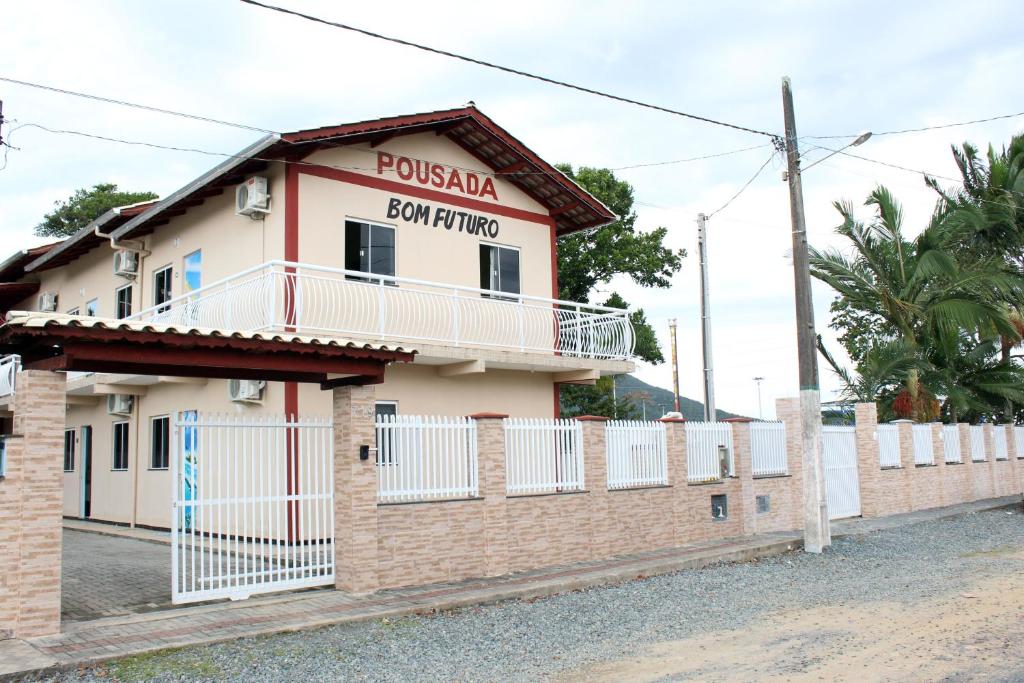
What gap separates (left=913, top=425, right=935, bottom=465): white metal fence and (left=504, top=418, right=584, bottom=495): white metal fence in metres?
11.9

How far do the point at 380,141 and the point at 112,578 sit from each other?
923cm

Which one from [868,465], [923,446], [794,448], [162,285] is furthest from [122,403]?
[923,446]

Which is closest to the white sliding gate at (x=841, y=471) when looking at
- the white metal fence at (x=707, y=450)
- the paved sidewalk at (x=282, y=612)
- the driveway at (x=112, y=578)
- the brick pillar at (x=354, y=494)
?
the white metal fence at (x=707, y=450)

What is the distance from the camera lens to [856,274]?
2203 centimetres

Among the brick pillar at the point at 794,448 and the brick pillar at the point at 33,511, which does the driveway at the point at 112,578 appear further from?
the brick pillar at the point at 794,448

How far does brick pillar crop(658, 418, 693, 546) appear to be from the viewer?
14.7 metres

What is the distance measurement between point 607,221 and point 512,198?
2606 mm

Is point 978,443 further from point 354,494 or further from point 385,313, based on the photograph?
point 354,494

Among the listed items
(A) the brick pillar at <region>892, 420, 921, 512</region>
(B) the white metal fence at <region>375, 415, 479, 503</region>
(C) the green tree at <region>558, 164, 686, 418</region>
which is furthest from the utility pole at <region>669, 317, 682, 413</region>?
(B) the white metal fence at <region>375, 415, 479, 503</region>

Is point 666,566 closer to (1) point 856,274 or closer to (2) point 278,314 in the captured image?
(2) point 278,314

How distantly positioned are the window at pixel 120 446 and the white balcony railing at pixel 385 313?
2.86m

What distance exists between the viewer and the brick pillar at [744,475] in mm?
16156

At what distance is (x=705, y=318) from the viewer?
23.3 m

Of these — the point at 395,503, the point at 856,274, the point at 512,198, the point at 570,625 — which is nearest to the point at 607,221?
the point at 512,198
